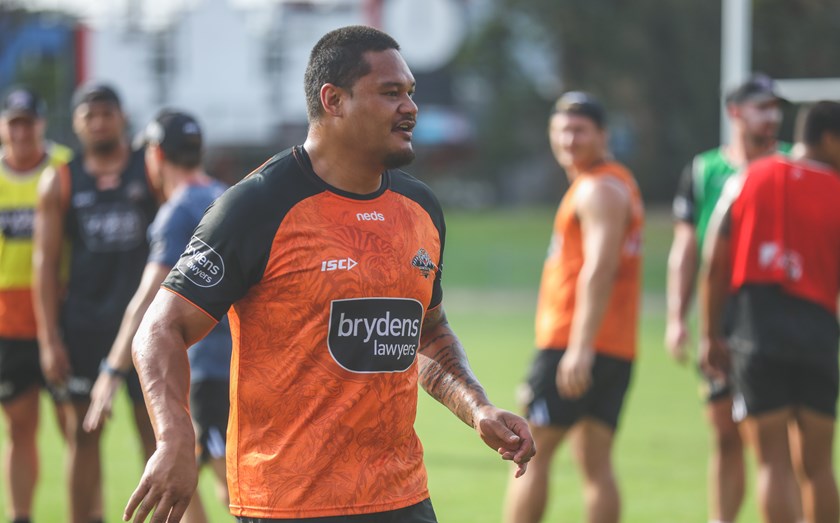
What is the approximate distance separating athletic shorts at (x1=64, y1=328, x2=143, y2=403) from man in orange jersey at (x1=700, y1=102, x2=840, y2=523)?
146 inches

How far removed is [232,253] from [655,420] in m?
9.37

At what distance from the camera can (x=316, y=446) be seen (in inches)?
151

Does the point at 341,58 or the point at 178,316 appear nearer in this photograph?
the point at 178,316

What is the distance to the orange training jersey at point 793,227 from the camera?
6.50 meters

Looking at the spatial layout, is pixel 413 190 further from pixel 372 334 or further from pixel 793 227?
pixel 793 227

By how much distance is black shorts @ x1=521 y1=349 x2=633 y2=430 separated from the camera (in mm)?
6836

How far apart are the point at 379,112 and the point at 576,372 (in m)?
3.06

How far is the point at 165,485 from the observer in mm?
3453

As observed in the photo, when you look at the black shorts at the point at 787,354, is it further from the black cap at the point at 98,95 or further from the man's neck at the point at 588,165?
the black cap at the point at 98,95

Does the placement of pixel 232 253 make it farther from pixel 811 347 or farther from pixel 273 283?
pixel 811 347

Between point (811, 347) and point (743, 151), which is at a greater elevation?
point (743, 151)

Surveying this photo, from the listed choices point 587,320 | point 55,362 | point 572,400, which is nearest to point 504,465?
point 572,400

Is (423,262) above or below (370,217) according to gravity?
below

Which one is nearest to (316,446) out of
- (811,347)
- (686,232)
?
(811,347)
